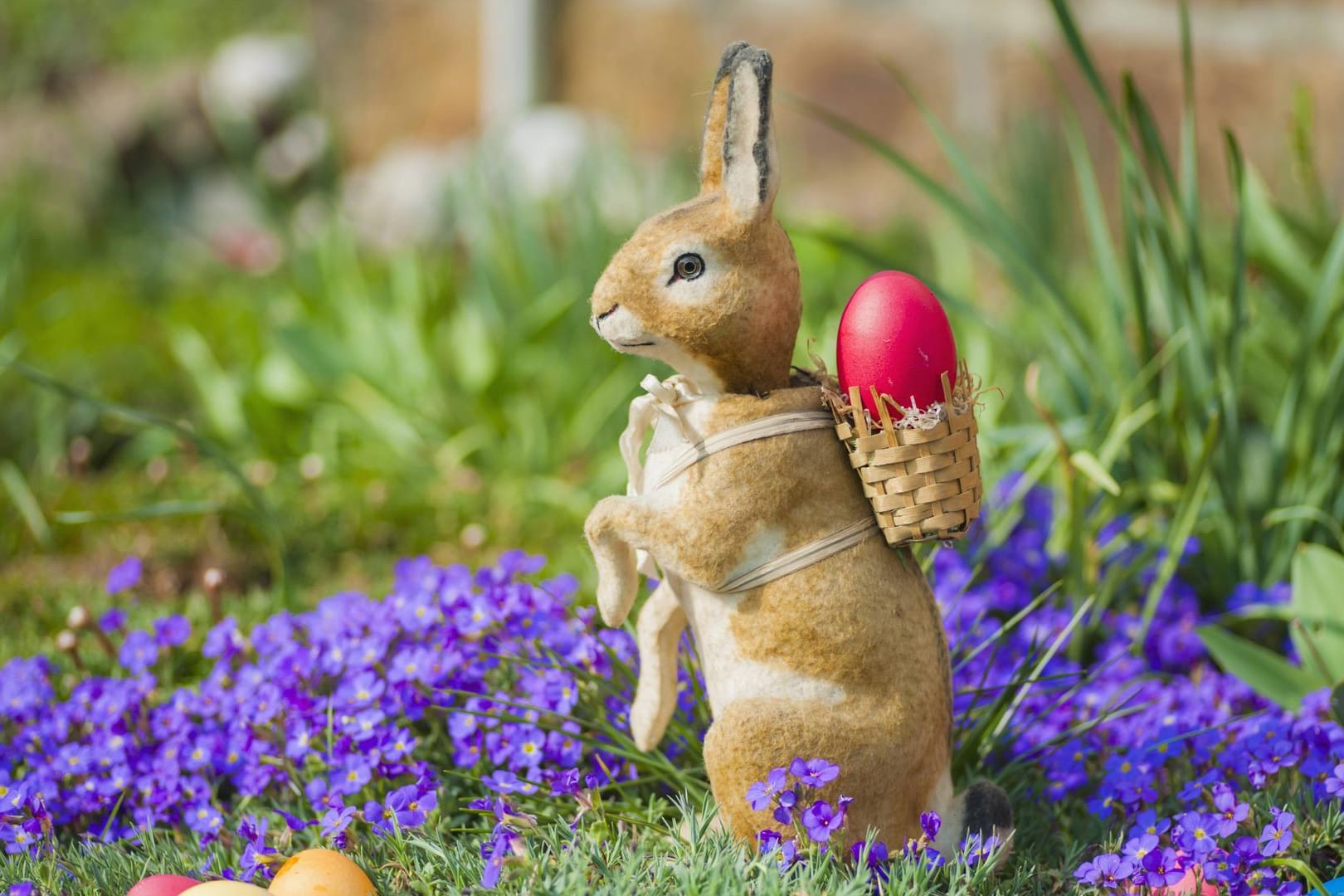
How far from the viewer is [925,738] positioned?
1.52 m

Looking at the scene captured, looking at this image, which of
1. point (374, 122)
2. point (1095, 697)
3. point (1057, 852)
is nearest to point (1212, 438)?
point (1095, 697)

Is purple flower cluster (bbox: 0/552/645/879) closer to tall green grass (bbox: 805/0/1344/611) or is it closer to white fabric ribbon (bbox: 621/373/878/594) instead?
white fabric ribbon (bbox: 621/373/878/594)

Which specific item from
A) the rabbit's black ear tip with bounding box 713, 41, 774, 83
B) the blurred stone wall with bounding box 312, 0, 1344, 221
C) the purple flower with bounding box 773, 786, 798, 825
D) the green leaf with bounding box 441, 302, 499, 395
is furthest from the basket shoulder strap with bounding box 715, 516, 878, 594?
the blurred stone wall with bounding box 312, 0, 1344, 221

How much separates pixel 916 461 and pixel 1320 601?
1043mm

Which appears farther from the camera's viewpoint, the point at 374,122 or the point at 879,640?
the point at 374,122

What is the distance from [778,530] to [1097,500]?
1.53 meters

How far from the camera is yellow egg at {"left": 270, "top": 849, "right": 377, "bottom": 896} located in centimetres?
140

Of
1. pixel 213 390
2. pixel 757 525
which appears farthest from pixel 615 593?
pixel 213 390

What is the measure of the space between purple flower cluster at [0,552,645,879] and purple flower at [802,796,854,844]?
14.3 inches

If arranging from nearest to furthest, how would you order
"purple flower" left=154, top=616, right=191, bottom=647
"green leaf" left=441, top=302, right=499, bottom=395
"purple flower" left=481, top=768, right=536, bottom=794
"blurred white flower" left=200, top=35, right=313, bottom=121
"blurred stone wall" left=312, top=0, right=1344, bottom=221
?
"purple flower" left=481, top=768, right=536, bottom=794 < "purple flower" left=154, top=616, right=191, bottom=647 < "green leaf" left=441, top=302, right=499, bottom=395 < "blurred stone wall" left=312, top=0, right=1344, bottom=221 < "blurred white flower" left=200, top=35, right=313, bottom=121

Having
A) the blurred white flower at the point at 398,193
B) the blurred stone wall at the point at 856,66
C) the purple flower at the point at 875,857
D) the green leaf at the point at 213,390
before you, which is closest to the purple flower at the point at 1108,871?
the purple flower at the point at 875,857

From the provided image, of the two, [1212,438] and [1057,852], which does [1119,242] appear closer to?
[1212,438]

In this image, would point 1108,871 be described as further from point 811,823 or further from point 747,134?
point 747,134

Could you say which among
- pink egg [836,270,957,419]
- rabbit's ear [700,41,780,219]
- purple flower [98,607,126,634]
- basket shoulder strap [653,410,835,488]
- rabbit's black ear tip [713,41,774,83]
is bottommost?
Answer: purple flower [98,607,126,634]
